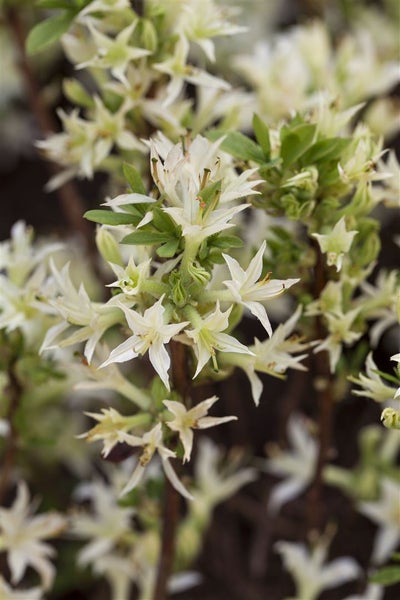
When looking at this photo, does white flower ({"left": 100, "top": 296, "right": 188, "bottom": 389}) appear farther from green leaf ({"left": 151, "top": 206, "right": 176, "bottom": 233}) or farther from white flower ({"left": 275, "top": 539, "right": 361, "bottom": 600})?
white flower ({"left": 275, "top": 539, "right": 361, "bottom": 600})

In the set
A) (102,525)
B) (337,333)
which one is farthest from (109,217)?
(102,525)

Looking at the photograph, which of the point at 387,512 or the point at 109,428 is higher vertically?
the point at 109,428

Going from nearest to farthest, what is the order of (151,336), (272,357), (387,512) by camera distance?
(151,336) → (272,357) → (387,512)

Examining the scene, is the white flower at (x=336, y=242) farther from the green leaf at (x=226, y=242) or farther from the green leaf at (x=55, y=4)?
the green leaf at (x=55, y=4)

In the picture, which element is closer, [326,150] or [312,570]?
[326,150]

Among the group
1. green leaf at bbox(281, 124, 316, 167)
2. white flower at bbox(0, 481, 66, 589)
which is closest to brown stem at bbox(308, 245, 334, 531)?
green leaf at bbox(281, 124, 316, 167)

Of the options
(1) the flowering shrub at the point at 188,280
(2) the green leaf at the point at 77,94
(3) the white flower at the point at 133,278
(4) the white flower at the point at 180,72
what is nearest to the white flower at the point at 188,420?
(1) the flowering shrub at the point at 188,280

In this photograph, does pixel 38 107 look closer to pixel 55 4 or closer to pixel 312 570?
pixel 55 4
